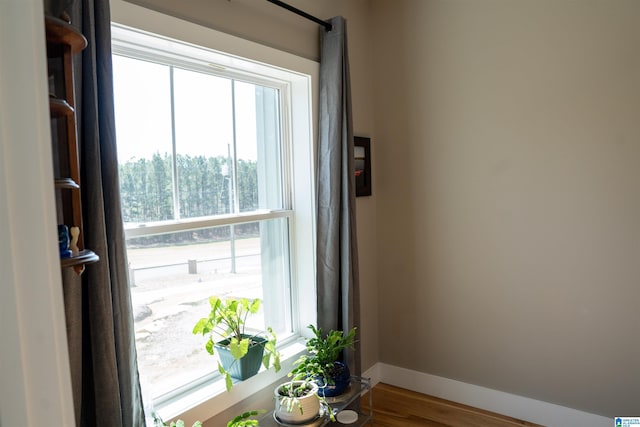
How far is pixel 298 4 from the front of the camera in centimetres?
226

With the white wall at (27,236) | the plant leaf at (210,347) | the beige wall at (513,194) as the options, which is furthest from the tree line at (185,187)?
the white wall at (27,236)

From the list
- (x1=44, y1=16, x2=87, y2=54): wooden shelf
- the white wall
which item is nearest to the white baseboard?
(x1=44, y1=16, x2=87, y2=54): wooden shelf

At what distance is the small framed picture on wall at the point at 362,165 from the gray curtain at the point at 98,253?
5.34 feet

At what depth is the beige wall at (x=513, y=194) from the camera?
2.17m

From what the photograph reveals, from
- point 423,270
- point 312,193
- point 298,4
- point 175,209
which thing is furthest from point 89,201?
point 423,270

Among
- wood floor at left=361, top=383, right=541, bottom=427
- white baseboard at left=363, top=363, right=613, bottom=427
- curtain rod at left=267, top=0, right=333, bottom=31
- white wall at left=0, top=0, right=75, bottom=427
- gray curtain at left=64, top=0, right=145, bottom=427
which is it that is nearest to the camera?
white wall at left=0, top=0, right=75, bottom=427

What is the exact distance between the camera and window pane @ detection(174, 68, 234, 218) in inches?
74.7

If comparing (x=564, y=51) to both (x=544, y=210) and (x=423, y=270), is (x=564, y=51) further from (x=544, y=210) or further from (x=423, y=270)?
(x=423, y=270)

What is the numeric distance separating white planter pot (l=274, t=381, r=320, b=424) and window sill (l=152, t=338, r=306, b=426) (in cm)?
21

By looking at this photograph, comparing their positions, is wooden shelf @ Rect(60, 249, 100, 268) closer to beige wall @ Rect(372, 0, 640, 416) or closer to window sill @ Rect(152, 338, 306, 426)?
window sill @ Rect(152, 338, 306, 426)

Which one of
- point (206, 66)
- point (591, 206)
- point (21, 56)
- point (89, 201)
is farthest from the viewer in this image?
point (591, 206)

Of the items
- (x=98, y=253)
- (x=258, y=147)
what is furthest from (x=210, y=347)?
(x=258, y=147)

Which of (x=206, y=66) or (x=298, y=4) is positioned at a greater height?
(x=298, y=4)

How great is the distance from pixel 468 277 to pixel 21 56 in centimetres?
255
